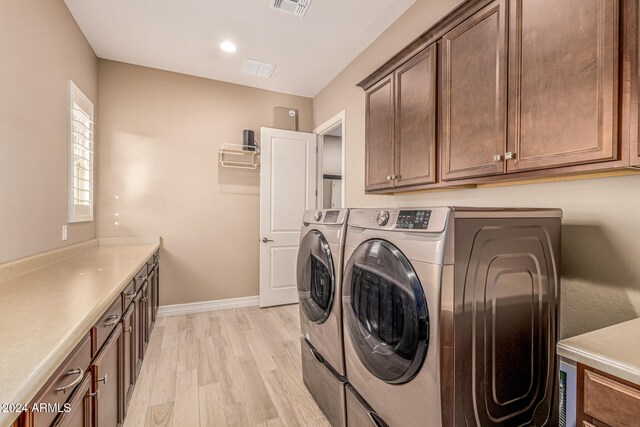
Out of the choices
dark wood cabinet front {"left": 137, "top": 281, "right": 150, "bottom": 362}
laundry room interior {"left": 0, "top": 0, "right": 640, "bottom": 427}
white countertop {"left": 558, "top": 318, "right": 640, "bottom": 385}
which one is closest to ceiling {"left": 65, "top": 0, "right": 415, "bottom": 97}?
laundry room interior {"left": 0, "top": 0, "right": 640, "bottom": 427}

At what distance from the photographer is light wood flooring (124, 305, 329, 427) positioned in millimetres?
1795

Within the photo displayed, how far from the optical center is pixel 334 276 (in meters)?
1.59

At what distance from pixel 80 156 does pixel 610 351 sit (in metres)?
3.69

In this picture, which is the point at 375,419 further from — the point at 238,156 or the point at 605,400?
the point at 238,156

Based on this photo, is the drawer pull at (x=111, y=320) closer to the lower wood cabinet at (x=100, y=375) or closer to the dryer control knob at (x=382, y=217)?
the lower wood cabinet at (x=100, y=375)

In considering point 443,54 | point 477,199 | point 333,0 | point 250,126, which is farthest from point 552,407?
point 250,126

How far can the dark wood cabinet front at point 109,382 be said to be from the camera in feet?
3.91

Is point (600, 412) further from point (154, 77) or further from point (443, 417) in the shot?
point (154, 77)

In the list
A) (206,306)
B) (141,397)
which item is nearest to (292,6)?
(141,397)

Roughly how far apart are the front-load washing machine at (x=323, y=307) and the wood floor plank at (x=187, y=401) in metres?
0.73

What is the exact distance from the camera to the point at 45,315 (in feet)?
3.41

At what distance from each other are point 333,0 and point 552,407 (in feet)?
9.21

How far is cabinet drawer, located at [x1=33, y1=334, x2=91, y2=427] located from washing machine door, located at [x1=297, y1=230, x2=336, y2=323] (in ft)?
3.54

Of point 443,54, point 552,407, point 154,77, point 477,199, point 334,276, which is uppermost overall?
point 154,77
